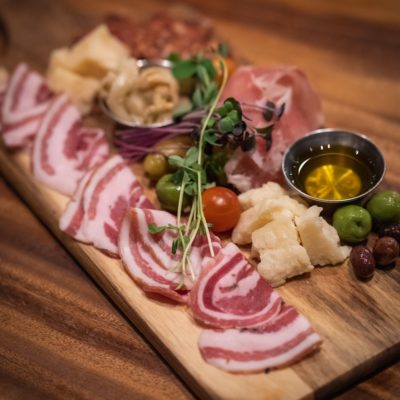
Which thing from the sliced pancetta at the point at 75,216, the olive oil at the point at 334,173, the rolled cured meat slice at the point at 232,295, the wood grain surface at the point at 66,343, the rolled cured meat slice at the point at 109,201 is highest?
the olive oil at the point at 334,173

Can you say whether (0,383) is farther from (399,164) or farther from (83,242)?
(399,164)

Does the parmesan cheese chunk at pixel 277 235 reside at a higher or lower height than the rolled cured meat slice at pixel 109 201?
higher

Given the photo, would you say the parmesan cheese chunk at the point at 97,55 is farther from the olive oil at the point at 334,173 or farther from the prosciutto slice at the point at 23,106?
the olive oil at the point at 334,173

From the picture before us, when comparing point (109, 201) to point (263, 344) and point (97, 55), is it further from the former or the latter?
point (97, 55)

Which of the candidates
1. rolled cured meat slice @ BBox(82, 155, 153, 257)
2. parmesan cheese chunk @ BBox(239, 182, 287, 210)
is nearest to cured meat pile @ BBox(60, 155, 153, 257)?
rolled cured meat slice @ BBox(82, 155, 153, 257)

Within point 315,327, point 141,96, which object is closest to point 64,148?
point 141,96

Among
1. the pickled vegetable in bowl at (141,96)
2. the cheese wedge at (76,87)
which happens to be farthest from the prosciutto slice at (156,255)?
the cheese wedge at (76,87)
